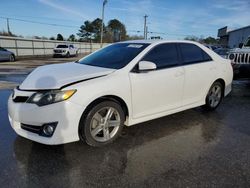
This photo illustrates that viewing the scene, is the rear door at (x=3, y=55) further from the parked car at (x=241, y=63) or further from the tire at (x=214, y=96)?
the tire at (x=214, y=96)

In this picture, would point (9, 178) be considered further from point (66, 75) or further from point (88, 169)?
point (66, 75)

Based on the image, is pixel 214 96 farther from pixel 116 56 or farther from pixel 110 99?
pixel 110 99

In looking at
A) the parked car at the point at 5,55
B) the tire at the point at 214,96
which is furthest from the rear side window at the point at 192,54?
the parked car at the point at 5,55

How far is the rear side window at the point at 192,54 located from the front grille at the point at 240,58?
3939 mm

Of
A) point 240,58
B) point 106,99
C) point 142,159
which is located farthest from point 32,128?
point 240,58

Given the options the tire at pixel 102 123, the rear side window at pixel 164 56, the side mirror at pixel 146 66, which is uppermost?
the rear side window at pixel 164 56

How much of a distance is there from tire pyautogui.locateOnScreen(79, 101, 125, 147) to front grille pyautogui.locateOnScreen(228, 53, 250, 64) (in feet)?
20.9

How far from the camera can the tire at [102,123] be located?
3.26 metres

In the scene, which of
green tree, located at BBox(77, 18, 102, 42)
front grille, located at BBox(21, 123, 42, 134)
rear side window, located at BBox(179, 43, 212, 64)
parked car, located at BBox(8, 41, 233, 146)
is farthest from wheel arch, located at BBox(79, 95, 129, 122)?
green tree, located at BBox(77, 18, 102, 42)

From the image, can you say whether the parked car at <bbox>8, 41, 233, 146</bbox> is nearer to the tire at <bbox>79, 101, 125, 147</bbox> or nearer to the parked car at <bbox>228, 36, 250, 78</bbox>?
the tire at <bbox>79, 101, 125, 147</bbox>

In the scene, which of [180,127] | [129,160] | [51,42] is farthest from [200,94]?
[51,42]

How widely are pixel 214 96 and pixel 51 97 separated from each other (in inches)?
147

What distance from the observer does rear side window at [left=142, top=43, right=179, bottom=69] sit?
406cm

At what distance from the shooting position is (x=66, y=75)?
3438mm
